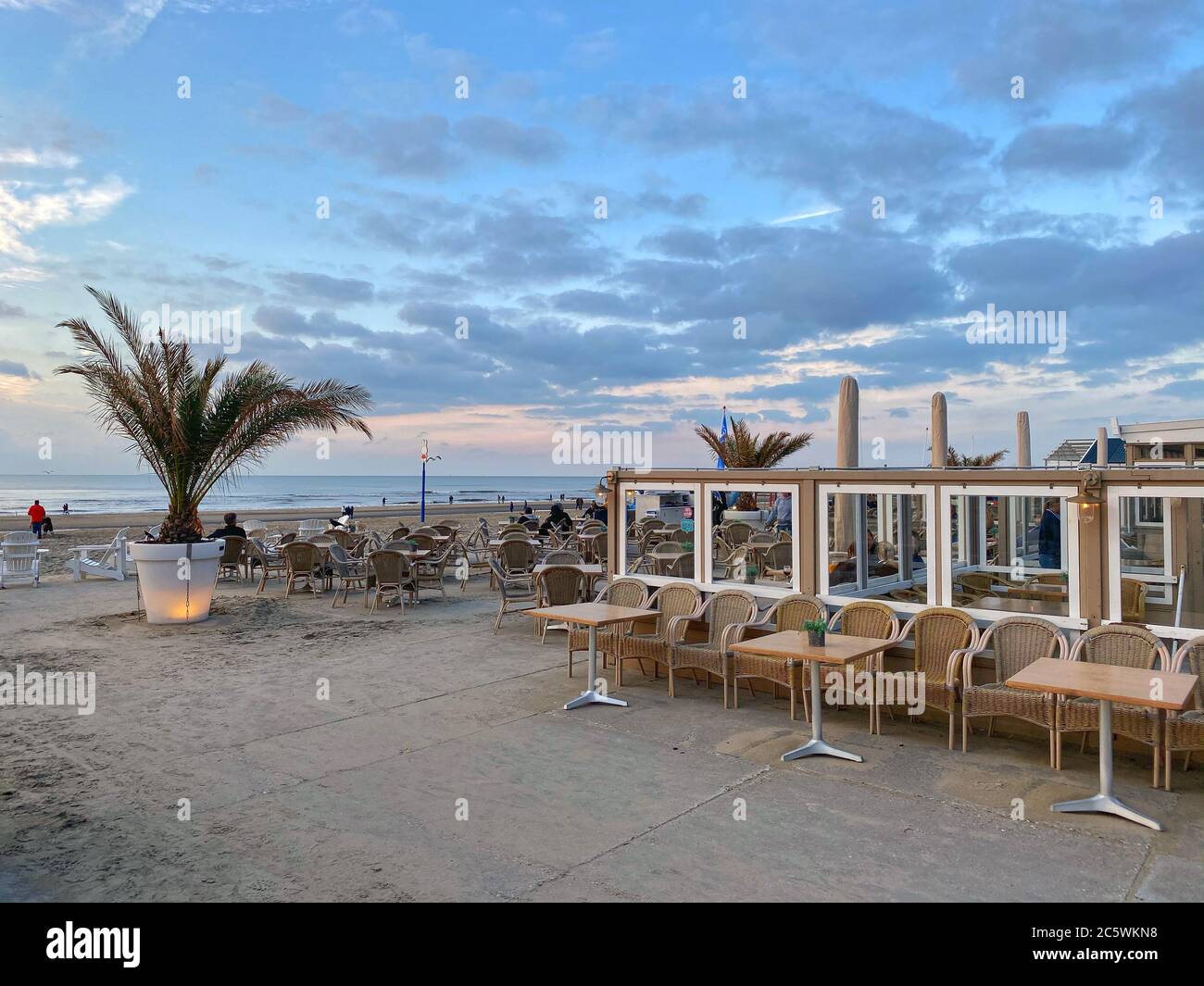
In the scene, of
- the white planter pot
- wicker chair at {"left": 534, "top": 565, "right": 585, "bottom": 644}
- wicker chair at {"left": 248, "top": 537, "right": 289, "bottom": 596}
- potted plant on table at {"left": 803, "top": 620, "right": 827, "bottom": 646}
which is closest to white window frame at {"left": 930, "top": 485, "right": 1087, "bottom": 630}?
potted plant on table at {"left": 803, "top": 620, "right": 827, "bottom": 646}

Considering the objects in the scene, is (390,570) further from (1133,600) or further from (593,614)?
(1133,600)

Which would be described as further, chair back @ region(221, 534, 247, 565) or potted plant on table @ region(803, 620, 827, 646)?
chair back @ region(221, 534, 247, 565)

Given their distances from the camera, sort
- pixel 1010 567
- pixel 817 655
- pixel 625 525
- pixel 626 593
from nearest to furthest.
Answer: pixel 817 655, pixel 1010 567, pixel 626 593, pixel 625 525

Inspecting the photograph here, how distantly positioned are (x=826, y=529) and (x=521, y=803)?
4.01 m

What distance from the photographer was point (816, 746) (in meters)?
5.25

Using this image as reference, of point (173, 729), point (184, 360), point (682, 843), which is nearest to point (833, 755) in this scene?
point (682, 843)

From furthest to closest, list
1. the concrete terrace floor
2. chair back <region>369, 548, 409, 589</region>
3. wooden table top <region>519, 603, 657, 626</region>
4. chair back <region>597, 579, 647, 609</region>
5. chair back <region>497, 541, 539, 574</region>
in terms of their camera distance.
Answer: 1. chair back <region>497, 541, 539, 574</region>
2. chair back <region>369, 548, 409, 589</region>
3. chair back <region>597, 579, 647, 609</region>
4. wooden table top <region>519, 603, 657, 626</region>
5. the concrete terrace floor

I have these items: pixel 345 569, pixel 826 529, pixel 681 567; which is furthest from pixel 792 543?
pixel 345 569

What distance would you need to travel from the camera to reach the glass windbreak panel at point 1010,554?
6.06 m

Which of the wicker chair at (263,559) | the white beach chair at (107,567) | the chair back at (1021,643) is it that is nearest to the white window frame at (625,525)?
Answer: the chair back at (1021,643)

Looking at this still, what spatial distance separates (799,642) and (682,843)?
215 centimetres

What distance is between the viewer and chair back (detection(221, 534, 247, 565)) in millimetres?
13695

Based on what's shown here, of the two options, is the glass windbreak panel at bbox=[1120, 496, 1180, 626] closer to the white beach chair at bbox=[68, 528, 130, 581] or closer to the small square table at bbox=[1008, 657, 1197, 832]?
the small square table at bbox=[1008, 657, 1197, 832]

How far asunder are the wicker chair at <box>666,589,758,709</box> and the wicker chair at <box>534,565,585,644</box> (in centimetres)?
212
